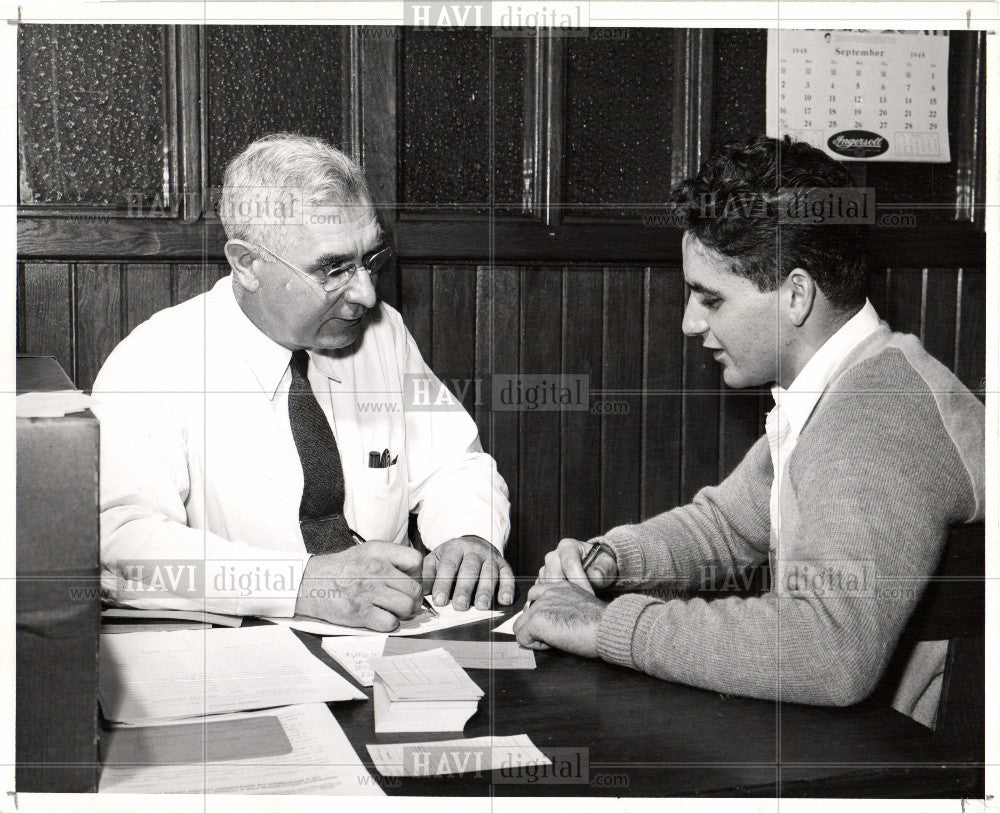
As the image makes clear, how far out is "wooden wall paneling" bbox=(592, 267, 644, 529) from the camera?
241cm

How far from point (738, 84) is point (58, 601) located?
2.04 meters

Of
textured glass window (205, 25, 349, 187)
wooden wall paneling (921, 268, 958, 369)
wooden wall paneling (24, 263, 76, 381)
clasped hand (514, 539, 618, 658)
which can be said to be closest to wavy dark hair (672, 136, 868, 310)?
clasped hand (514, 539, 618, 658)

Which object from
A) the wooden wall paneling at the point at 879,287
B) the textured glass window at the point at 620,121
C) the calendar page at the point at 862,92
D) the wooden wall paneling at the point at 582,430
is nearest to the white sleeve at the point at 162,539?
the wooden wall paneling at the point at 582,430

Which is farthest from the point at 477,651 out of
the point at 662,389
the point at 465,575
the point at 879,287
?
the point at 879,287

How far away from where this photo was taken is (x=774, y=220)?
145cm

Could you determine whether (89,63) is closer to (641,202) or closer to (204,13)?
(204,13)

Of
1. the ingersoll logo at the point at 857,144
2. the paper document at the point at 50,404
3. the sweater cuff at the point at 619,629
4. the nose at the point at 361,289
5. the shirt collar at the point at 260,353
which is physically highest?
the ingersoll logo at the point at 857,144

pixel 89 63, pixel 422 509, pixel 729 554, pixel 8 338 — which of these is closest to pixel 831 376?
pixel 729 554

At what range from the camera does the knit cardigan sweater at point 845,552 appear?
1059 mm

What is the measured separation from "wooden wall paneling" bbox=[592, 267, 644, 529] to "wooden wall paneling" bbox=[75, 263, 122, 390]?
1174 millimetres

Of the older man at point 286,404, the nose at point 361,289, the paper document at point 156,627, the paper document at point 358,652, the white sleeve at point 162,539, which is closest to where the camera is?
the paper document at point 358,652

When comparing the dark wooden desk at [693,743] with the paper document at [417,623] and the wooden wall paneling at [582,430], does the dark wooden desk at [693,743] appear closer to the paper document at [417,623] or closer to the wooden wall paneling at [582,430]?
the paper document at [417,623]

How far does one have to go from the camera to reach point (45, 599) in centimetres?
87

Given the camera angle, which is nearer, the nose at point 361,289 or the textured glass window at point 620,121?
the nose at point 361,289
